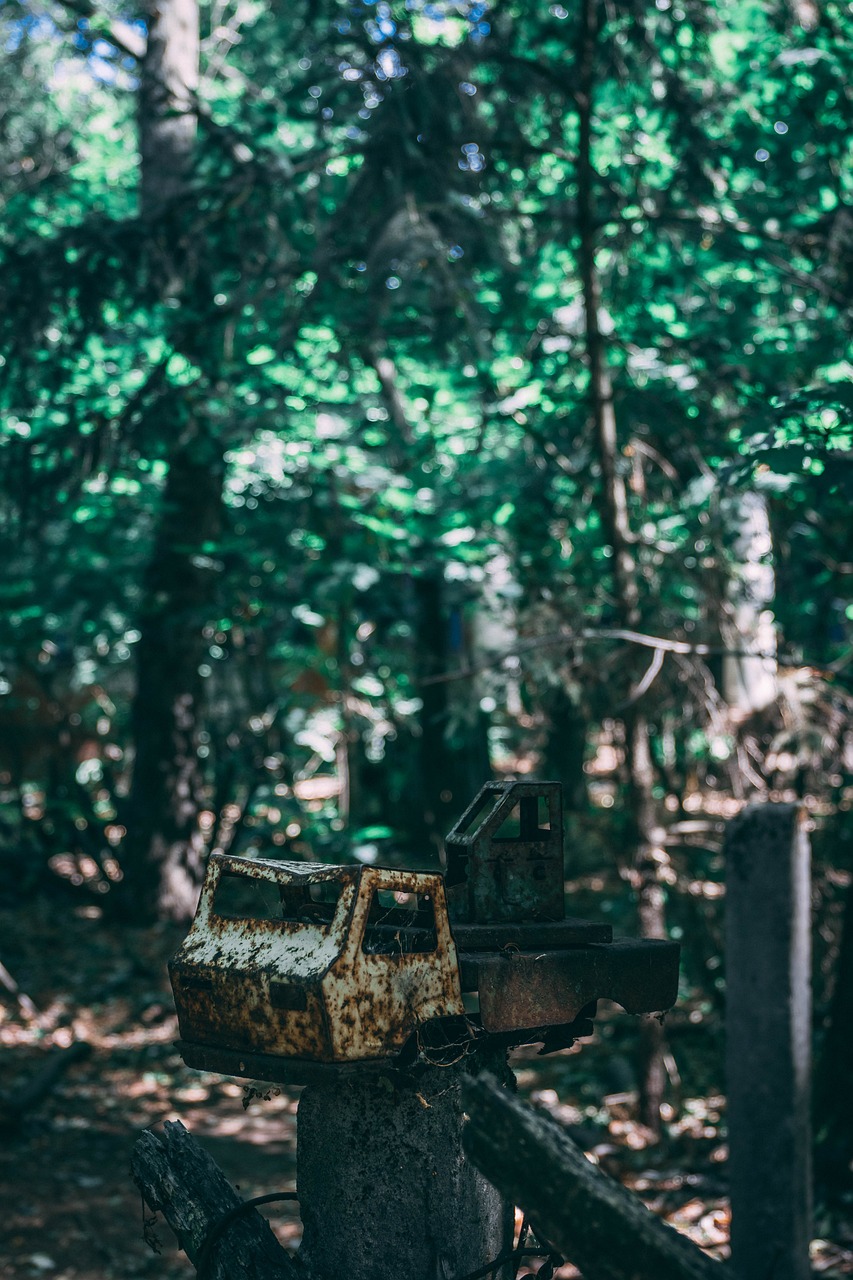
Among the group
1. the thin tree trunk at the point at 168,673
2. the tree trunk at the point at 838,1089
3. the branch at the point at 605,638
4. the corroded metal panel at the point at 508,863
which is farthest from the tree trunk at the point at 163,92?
the corroded metal panel at the point at 508,863

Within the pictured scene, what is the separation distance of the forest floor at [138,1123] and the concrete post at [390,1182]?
9.35 feet

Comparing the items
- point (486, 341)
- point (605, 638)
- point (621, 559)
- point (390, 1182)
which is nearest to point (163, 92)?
point (486, 341)

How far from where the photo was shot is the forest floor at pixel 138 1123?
5074 millimetres

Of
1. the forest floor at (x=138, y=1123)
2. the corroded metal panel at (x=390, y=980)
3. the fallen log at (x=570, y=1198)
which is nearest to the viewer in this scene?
the fallen log at (x=570, y=1198)

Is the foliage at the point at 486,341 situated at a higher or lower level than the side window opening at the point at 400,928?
higher

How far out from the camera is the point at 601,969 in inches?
71.2

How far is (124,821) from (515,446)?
15.1 feet

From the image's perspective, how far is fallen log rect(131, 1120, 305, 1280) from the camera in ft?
6.09

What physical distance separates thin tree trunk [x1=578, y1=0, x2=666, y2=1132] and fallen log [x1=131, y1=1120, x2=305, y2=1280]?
13.3 ft

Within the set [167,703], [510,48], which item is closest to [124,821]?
[167,703]

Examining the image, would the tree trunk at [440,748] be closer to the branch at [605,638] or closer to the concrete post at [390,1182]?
the branch at [605,638]

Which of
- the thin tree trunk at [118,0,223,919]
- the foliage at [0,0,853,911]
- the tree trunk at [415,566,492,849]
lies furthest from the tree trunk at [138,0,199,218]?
the tree trunk at [415,566,492,849]

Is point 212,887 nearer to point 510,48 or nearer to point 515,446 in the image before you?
point 510,48

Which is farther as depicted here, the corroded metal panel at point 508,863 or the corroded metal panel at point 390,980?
the corroded metal panel at point 508,863
